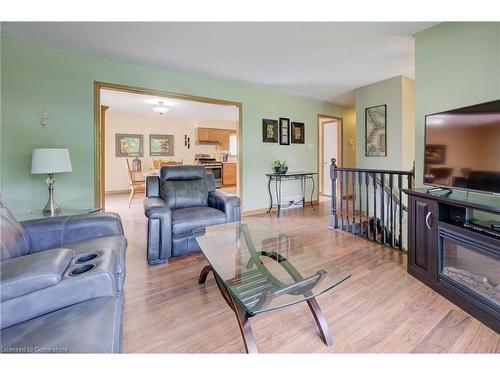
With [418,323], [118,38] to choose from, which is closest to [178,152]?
[118,38]

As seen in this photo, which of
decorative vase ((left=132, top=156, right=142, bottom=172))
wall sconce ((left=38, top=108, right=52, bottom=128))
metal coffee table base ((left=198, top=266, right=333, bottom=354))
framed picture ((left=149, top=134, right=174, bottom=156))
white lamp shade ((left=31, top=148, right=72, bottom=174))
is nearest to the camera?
metal coffee table base ((left=198, top=266, right=333, bottom=354))

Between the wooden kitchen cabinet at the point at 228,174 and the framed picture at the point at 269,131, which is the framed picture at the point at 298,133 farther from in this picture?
the wooden kitchen cabinet at the point at 228,174

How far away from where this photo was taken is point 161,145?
755cm

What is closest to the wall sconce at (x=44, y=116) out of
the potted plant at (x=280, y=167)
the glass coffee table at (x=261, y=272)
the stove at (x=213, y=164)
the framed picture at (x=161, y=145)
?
the glass coffee table at (x=261, y=272)

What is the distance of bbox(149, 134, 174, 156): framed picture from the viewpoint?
7.42 m

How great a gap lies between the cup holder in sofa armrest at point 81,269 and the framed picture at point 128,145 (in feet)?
21.7

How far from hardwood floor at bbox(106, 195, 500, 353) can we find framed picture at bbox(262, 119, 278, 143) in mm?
2955

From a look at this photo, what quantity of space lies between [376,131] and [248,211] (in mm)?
2719

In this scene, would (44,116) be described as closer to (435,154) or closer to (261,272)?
(261,272)

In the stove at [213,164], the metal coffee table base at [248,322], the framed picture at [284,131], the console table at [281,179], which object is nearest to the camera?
the metal coffee table base at [248,322]

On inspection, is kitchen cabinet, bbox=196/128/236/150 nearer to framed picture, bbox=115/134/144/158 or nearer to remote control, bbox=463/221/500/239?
framed picture, bbox=115/134/144/158

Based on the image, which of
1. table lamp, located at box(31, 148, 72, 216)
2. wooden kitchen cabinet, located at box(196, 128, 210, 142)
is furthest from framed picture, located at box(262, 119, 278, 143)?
wooden kitchen cabinet, located at box(196, 128, 210, 142)

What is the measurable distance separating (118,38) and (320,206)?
445cm

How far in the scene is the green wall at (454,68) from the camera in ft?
6.68
